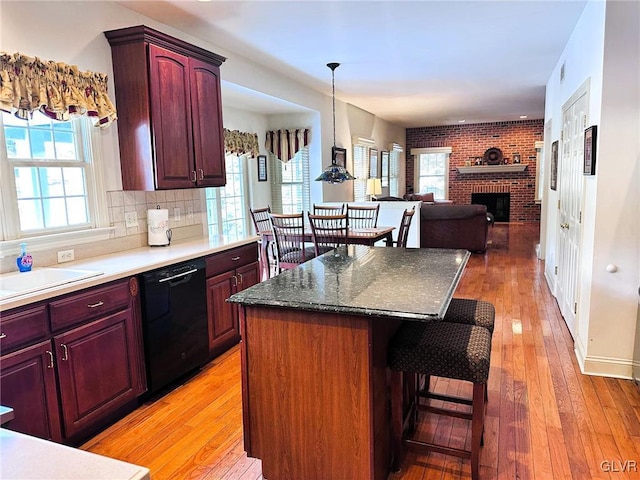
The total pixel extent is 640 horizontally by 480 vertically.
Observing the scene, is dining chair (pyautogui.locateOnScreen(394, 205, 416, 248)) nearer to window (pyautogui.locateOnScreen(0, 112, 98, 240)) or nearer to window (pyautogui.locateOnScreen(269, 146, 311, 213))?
window (pyautogui.locateOnScreen(269, 146, 311, 213))

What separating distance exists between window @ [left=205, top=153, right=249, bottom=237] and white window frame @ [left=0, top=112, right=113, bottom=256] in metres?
2.78

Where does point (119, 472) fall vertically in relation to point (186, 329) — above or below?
above

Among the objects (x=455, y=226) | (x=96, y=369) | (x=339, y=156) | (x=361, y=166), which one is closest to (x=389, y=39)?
(x=339, y=156)

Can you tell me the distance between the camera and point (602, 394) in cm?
275

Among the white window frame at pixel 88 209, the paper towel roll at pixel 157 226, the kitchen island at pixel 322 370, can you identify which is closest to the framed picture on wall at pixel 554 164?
the kitchen island at pixel 322 370

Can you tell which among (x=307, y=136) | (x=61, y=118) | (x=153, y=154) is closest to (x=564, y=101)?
(x=307, y=136)

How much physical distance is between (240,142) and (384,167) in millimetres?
4651

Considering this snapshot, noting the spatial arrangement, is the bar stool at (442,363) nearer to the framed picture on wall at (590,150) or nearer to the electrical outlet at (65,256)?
the framed picture on wall at (590,150)

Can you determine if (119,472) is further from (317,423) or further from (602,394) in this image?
(602,394)

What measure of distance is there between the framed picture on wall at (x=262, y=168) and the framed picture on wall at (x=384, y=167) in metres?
3.56

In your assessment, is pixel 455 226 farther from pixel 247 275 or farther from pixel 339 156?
pixel 247 275

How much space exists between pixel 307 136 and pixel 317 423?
5.43 m

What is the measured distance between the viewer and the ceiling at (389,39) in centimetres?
339

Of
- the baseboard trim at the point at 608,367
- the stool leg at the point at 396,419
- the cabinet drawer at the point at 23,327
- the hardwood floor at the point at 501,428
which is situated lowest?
the hardwood floor at the point at 501,428
